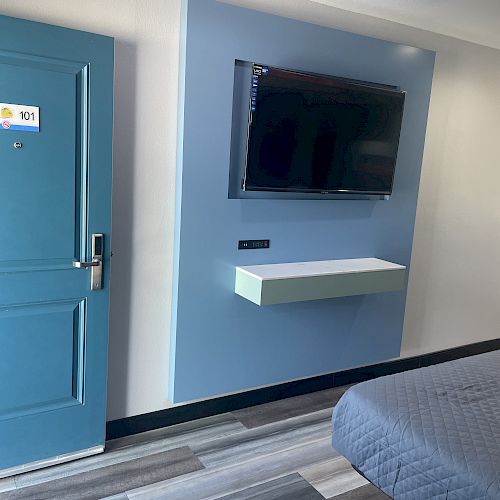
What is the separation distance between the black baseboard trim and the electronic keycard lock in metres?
0.80

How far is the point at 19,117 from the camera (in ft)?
6.73

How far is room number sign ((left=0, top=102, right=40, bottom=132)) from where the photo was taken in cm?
202

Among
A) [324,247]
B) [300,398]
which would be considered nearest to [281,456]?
[300,398]

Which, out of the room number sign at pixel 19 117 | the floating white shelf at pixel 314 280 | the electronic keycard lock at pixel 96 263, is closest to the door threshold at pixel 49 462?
the electronic keycard lock at pixel 96 263

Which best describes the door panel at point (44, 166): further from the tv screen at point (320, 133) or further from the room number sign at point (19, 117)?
the tv screen at point (320, 133)

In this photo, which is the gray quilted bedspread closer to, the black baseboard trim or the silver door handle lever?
the black baseboard trim

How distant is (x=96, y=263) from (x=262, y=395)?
139 centimetres

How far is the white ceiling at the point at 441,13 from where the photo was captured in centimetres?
277

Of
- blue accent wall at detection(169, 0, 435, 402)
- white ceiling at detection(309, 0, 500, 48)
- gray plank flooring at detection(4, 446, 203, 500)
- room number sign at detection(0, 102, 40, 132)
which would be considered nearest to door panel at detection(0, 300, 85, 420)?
gray plank flooring at detection(4, 446, 203, 500)

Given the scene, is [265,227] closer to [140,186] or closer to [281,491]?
[140,186]

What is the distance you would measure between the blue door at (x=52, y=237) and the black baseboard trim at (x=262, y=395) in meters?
0.29

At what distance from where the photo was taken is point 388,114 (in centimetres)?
291

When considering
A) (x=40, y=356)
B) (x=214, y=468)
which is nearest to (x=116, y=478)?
(x=214, y=468)

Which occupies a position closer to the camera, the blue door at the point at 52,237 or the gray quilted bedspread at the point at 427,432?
the gray quilted bedspread at the point at 427,432
